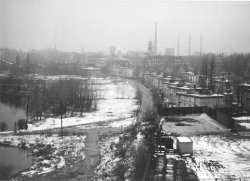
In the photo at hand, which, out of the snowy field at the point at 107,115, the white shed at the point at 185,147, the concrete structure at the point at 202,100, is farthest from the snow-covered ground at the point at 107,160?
the concrete structure at the point at 202,100

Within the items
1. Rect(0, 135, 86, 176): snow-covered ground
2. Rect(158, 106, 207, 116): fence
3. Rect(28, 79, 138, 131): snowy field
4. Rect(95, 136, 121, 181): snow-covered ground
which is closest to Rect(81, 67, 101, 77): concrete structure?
Rect(28, 79, 138, 131): snowy field

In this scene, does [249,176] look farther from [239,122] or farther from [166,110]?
[166,110]

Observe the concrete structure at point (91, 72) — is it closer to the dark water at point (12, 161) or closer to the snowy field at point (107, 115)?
the snowy field at point (107, 115)

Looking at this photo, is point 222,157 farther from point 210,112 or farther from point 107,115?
point 107,115

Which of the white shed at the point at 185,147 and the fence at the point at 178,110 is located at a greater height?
the fence at the point at 178,110

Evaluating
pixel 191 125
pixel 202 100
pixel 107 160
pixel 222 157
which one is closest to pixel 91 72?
pixel 202 100

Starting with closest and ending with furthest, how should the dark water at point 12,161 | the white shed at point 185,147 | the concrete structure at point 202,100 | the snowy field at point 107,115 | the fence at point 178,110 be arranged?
the dark water at point 12,161
the white shed at point 185,147
the snowy field at point 107,115
the fence at point 178,110
the concrete structure at point 202,100
